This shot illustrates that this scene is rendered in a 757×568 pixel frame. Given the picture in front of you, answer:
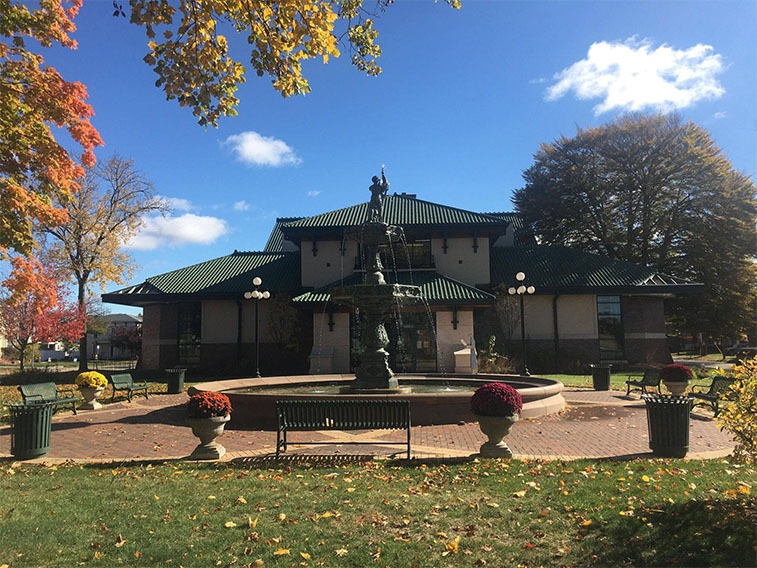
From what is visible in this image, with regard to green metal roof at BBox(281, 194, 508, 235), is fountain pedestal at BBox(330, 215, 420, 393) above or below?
below

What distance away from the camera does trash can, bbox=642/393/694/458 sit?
25.8 ft

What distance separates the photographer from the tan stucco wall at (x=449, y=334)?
24.2 meters

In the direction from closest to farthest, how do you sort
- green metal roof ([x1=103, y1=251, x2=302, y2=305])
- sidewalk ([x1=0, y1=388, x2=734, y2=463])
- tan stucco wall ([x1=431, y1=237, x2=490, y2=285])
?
sidewalk ([x1=0, y1=388, x2=734, y2=463]) < green metal roof ([x1=103, y1=251, x2=302, y2=305]) < tan stucco wall ([x1=431, y1=237, x2=490, y2=285])

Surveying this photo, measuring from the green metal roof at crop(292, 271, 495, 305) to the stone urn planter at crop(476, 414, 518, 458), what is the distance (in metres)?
15.0

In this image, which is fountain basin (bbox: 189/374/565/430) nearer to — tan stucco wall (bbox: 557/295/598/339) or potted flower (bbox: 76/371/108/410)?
potted flower (bbox: 76/371/108/410)

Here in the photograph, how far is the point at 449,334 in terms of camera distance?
80.4ft

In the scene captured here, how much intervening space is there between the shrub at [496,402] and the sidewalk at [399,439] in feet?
2.63

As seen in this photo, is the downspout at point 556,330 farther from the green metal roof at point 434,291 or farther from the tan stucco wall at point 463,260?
the green metal roof at point 434,291

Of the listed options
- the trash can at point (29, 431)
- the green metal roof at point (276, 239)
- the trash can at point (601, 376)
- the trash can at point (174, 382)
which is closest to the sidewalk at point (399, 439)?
the trash can at point (29, 431)

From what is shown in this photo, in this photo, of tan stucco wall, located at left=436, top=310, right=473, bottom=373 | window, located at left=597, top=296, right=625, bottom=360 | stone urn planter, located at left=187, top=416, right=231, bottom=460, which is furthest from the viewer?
window, located at left=597, top=296, right=625, bottom=360

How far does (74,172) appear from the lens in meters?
12.2

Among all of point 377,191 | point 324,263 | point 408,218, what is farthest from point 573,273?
point 377,191

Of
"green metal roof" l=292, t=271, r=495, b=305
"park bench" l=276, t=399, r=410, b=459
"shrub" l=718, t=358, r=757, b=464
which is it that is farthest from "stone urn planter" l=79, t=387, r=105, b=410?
"shrub" l=718, t=358, r=757, b=464

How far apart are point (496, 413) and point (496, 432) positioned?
13.0 inches
